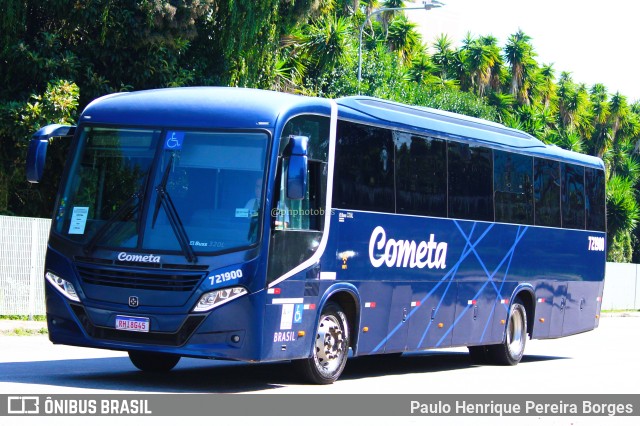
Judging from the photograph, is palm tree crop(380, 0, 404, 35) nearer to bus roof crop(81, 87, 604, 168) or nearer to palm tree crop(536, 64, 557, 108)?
palm tree crop(536, 64, 557, 108)

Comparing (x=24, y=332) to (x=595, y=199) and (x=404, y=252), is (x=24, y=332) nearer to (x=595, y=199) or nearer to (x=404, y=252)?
(x=404, y=252)

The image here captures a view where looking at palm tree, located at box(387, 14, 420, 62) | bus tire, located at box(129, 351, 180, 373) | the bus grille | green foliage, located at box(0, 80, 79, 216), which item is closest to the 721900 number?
the bus grille

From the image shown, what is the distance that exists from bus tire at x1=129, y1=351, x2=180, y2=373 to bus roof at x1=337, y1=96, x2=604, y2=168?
3.70 m

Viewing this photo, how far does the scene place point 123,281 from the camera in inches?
484

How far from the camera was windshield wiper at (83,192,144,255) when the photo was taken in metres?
12.5

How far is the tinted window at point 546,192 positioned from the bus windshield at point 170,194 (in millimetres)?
8536

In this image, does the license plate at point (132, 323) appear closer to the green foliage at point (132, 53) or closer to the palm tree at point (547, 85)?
the green foliage at point (132, 53)

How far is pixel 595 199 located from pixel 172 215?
1212cm

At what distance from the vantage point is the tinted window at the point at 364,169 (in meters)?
14.0

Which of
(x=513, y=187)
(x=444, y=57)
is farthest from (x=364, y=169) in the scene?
(x=444, y=57)

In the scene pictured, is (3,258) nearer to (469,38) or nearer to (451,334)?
(451,334)

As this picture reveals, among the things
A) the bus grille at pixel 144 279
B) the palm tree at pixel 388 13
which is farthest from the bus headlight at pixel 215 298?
the palm tree at pixel 388 13

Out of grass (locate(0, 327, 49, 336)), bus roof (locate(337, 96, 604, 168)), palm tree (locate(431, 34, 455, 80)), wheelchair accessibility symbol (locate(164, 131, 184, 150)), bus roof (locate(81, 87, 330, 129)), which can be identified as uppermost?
palm tree (locate(431, 34, 455, 80))

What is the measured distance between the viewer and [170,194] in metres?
12.4
